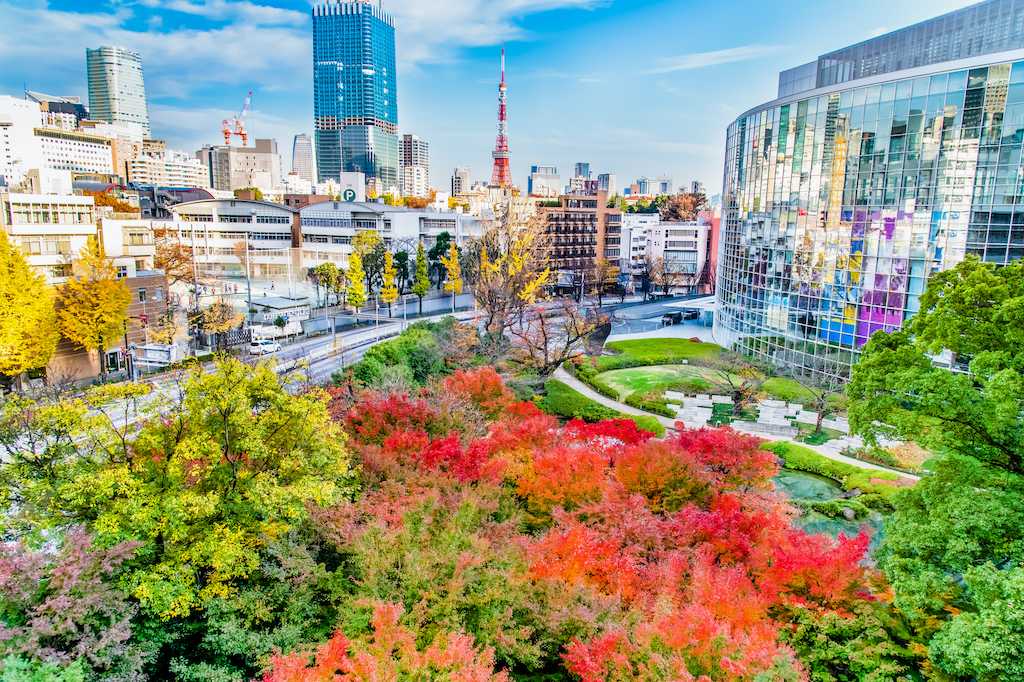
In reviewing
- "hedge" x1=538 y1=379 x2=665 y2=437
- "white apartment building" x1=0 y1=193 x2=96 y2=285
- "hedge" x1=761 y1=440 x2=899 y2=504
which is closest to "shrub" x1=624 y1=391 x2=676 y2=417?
"hedge" x1=538 y1=379 x2=665 y2=437

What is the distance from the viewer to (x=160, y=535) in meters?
13.1

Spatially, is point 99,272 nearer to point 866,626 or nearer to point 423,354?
point 423,354

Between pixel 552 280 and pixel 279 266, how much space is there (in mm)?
28069

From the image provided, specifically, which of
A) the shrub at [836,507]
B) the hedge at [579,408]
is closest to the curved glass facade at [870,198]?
the hedge at [579,408]

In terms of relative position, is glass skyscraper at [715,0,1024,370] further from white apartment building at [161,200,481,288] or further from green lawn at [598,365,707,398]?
white apartment building at [161,200,481,288]

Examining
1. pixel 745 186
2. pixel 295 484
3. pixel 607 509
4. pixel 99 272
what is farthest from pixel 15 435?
pixel 745 186

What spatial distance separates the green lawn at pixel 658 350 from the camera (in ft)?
131

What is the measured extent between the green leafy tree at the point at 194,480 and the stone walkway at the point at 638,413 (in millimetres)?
15297

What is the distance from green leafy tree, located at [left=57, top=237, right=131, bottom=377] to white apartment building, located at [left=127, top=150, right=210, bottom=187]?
12441 centimetres

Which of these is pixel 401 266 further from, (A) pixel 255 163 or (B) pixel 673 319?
(A) pixel 255 163

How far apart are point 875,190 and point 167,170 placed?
A: 563 feet

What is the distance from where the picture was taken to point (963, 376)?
1159cm

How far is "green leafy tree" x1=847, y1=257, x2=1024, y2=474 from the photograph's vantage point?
1116cm

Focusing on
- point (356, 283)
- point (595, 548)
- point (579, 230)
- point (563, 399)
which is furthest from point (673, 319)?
point (595, 548)
